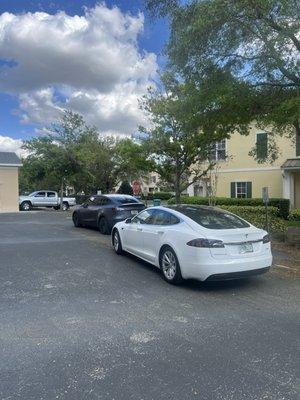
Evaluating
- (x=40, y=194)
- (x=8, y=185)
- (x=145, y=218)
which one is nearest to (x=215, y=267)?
(x=145, y=218)

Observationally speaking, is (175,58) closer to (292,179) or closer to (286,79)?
(286,79)

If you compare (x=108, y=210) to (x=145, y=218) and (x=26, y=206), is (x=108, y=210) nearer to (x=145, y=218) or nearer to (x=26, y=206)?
(x=145, y=218)

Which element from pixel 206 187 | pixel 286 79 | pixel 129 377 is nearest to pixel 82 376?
pixel 129 377

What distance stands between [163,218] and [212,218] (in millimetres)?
1050

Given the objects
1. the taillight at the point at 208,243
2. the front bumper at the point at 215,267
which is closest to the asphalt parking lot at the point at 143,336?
the front bumper at the point at 215,267

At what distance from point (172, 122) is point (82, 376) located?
14.4 metres

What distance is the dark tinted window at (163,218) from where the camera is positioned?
7.44 metres

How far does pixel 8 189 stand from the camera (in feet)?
94.5

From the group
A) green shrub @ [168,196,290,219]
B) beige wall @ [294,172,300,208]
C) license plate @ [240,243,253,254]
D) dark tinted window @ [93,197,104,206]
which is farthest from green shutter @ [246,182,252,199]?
license plate @ [240,243,253,254]

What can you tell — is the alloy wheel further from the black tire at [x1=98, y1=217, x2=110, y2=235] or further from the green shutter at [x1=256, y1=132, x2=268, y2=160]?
the green shutter at [x1=256, y1=132, x2=268, y2=160]

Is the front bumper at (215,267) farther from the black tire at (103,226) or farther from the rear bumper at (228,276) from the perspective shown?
the black tire at (103,226)

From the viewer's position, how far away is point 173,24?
9609mm

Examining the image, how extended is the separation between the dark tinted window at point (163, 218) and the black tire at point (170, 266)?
56 centimetres

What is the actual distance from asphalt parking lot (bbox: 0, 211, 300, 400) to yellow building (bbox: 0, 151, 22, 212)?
2219cm
